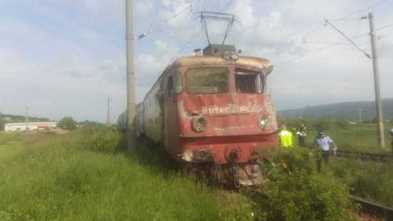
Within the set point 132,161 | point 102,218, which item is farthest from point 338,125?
point 102,218

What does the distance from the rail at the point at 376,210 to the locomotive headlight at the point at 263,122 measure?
247 cm

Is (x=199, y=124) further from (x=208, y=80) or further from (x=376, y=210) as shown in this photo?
(x=376, y=210)

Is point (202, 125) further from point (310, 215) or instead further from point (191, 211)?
point (310, 215)

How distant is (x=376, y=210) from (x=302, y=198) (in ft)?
7.96

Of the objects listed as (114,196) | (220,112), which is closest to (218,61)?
(220,112)

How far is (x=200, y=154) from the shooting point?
33.1 feet

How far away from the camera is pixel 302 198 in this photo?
712 centimetres

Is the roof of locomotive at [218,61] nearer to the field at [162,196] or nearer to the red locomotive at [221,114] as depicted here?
the red locomotive at [221,114]

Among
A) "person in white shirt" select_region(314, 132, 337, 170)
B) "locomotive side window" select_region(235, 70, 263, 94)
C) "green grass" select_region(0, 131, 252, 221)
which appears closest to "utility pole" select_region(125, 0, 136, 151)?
"green grass" select_region(0, 131, 252, 221)

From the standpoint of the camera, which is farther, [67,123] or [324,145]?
[67,123]

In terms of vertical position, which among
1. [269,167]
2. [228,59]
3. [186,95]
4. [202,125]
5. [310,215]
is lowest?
[310,215]

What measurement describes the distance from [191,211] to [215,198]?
0.94m

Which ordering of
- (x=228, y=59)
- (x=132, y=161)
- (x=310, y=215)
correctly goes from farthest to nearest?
(x=132, y=161)
(x=228, y=59)
(x=310, y=215)

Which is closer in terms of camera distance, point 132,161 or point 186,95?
point 186,95
